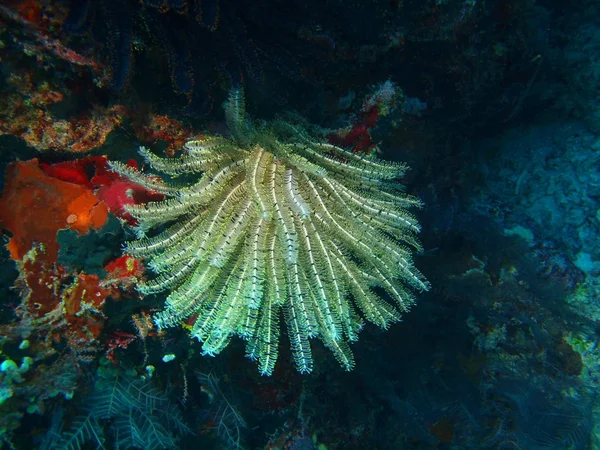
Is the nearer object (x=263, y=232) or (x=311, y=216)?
(x=263, y=232)

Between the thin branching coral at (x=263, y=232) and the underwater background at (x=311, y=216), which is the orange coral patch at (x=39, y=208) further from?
the thin branching coral at (x=263, y=232)

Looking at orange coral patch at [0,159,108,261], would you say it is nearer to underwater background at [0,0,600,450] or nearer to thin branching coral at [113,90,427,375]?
underwater background at [0,0,600,450]

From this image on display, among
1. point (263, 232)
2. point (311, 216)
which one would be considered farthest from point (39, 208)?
point (311, 216)

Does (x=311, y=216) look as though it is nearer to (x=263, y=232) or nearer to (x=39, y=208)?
(x=263, y=232)

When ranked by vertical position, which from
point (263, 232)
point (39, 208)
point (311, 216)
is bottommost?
point (39, 208)

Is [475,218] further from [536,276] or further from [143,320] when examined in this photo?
[143,320]

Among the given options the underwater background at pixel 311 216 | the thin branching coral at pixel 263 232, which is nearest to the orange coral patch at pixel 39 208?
Result: the underwater background at pixel 311 216

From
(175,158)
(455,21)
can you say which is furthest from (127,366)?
(455,21)
